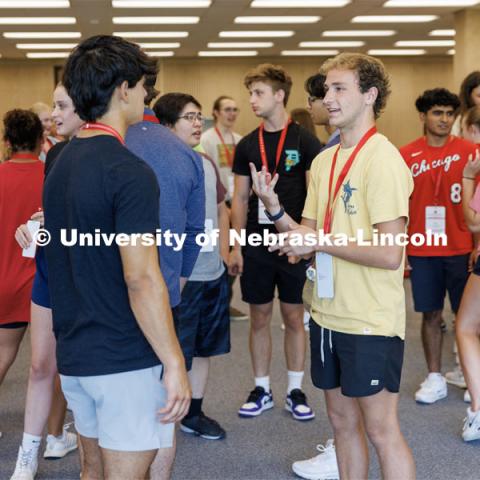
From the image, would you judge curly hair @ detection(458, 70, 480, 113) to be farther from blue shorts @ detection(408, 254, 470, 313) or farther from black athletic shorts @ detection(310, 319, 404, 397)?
black athletic shorts @ detection(310, 319, 404, 397)

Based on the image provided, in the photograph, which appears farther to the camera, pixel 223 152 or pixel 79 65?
pixel 223 152

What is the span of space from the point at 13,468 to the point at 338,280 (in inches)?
68.8

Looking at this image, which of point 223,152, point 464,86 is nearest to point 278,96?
point 464,86

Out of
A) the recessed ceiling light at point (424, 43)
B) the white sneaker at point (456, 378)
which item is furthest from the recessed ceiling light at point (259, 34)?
the white sneaker at point (456, 378)

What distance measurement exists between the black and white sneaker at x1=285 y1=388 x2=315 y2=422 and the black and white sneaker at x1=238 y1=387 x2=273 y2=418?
A: 4.5 inches

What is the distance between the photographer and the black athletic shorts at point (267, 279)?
3.76m

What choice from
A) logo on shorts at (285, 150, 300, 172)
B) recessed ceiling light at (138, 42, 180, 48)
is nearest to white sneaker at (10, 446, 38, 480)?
logo on shorts at (285, 150, 300, 172)

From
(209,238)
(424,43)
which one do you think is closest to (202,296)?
(209,238)

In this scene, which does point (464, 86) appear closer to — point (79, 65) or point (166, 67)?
point (79, 65)

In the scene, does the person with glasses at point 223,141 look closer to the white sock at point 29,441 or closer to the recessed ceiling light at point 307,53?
the white sock at point 29,441

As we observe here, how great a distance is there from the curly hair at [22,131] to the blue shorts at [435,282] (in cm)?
217

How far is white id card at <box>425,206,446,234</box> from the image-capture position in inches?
162

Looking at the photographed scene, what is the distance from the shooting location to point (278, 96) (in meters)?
3.77

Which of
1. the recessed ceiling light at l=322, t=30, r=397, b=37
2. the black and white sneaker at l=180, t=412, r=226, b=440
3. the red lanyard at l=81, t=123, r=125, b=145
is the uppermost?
the recessed ceiling light at l=322, t=30, r=397, b=37
